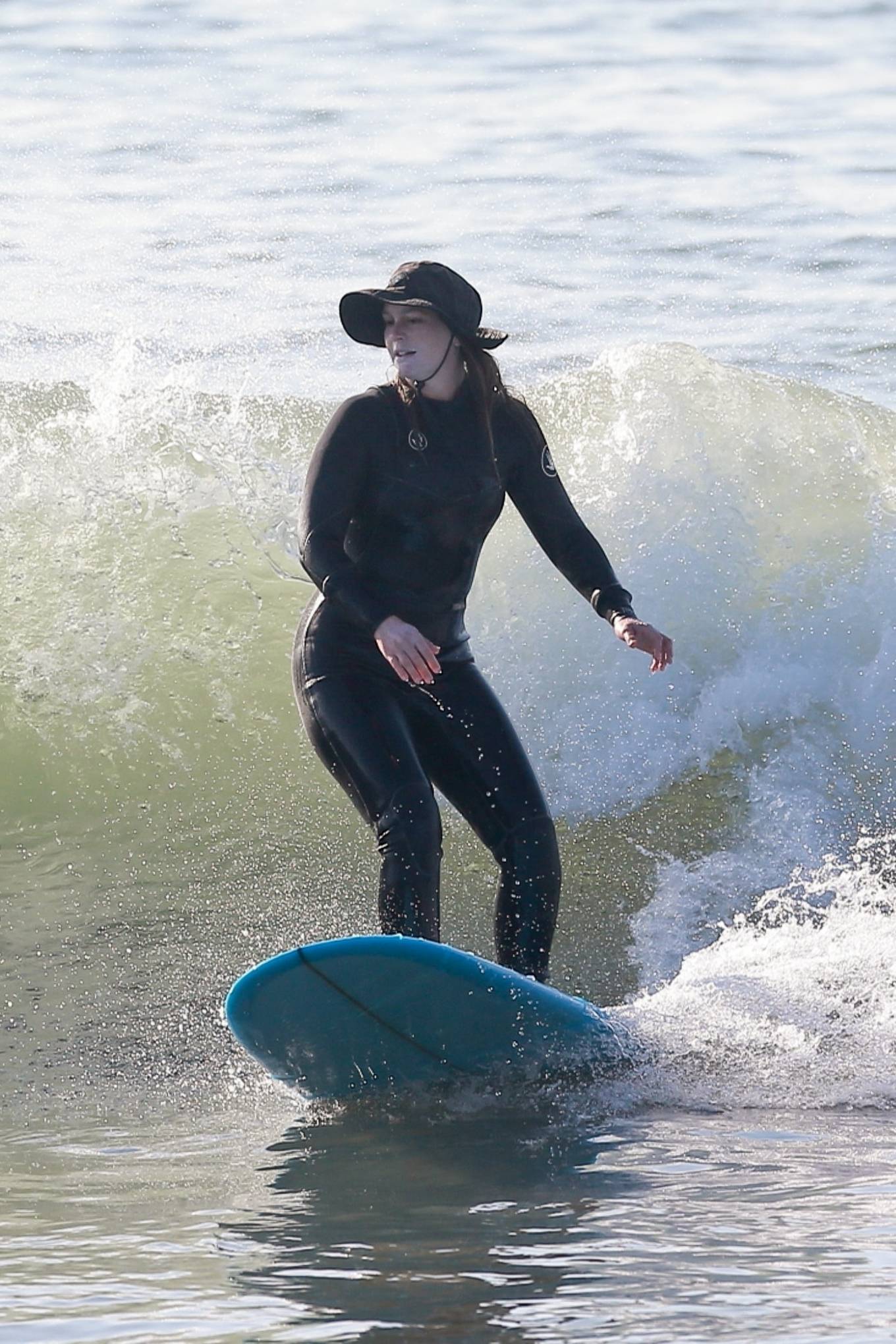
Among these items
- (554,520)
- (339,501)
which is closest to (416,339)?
(339,501)

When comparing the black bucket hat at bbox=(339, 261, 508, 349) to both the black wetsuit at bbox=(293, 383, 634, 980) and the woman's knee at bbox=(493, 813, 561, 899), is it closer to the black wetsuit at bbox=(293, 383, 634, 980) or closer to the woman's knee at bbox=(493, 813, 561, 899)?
the black wetsuit at bbox=(293, 383, 634, 980)

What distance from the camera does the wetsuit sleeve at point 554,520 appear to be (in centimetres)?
457

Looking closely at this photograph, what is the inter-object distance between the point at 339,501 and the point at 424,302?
525 mm

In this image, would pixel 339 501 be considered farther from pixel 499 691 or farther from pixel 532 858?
pixel 499 691

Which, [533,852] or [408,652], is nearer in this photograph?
[408,652]

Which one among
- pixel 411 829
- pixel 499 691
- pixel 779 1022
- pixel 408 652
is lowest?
pixel 779 1022

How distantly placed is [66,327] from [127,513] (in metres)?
3.33

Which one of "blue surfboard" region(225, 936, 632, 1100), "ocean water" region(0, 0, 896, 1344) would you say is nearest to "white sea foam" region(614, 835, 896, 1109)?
"ocean water" region(0, 0, 896, 1344)

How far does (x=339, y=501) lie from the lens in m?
4.25

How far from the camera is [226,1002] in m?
4.12

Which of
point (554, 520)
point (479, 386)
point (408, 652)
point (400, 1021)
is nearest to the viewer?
point (408, 652)

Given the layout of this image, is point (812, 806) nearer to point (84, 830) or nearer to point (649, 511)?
point (649, 511)

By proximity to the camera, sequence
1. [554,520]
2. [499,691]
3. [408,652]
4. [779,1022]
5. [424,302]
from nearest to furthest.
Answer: [408,652], [424,302], [554,520], [779,1022], [499,691]

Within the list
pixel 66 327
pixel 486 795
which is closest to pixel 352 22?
pixel 66 327
